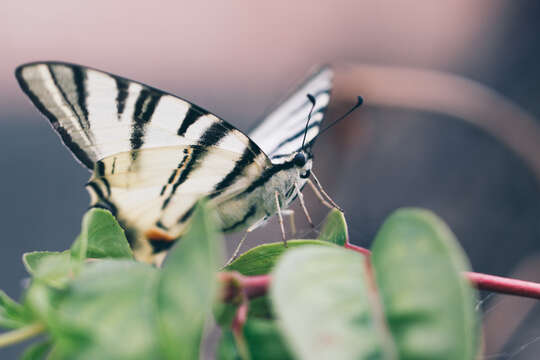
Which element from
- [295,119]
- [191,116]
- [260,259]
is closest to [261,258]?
[260,259]

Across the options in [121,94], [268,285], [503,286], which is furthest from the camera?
[121,94]

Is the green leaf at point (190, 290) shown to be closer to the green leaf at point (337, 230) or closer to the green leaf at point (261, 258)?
the green leaf at point (261, 258)

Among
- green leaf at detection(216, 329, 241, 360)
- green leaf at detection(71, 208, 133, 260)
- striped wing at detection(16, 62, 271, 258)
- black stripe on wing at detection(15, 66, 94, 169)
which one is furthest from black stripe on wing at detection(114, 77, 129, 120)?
green leaf at detection(216, 329, 241, 360)

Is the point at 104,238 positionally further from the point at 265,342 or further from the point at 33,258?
the point at 265,342

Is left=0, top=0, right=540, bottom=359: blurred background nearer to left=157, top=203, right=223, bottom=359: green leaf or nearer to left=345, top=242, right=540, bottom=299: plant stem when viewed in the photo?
left=345, top=242, right=540, bottom=299: plant stem

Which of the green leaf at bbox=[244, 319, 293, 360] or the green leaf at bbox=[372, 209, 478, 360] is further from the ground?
the green leaf at bbox=[372, 209, 478, 360]

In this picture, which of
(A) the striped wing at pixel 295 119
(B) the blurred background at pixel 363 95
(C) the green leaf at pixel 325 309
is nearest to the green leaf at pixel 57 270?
(C) the green leaf at pixel 325 309
